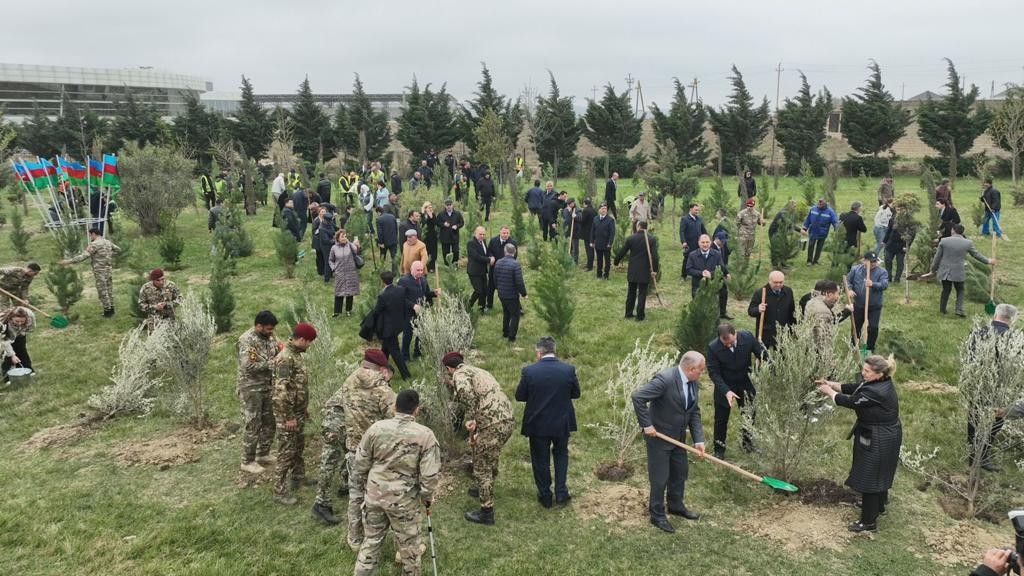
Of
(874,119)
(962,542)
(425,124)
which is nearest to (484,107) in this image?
(425,124)

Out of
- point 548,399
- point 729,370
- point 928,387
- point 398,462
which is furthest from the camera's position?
point 928,387

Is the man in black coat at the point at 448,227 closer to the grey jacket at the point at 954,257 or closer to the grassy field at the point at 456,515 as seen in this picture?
the grassy field at the point at 456,515

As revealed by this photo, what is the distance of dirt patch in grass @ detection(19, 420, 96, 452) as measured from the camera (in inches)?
275

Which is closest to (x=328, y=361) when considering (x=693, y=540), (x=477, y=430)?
(x=477, y=430)

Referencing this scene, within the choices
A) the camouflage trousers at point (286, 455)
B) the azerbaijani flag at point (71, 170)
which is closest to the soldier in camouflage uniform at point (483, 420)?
the camouflage trousers at point (286, 455)

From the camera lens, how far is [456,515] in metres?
5.61

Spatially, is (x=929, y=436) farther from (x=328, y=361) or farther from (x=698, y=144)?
(x=698, y=144)

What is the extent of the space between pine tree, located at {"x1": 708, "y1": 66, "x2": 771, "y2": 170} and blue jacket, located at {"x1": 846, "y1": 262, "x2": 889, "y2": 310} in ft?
86.2

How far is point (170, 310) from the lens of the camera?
877cm

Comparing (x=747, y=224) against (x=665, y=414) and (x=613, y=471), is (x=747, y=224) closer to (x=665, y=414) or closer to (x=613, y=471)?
(x=613, y=471)

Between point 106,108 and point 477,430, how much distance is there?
69.0m

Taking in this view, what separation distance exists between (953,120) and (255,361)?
34232mm

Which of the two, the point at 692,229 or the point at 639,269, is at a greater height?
the point at 692,229

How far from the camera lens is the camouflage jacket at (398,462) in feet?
14.7
